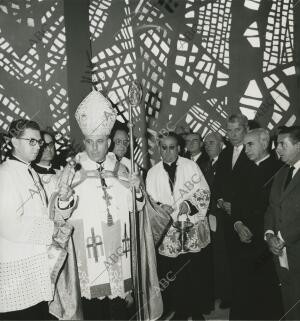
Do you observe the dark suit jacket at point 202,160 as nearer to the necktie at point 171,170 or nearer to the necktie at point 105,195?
the necktie at point 171,170

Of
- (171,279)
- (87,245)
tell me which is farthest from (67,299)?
(171,279)

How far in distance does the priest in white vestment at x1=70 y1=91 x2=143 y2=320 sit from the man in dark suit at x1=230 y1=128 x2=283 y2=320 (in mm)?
1167

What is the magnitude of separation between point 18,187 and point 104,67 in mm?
2736

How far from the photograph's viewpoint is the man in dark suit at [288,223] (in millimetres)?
3279

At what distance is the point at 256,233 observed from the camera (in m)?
3.81

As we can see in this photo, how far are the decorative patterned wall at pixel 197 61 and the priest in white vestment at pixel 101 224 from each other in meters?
1.67

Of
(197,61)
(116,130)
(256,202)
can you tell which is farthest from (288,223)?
(197,61)

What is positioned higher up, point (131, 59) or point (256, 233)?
point (131, 59)

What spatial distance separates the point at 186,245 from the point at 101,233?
3.81ft

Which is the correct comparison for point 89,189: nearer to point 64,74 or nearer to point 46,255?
point 46,255

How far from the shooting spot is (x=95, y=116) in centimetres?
352

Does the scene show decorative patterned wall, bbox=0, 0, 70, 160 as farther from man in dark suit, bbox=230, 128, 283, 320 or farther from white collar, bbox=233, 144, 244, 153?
man in dark suit, bbox=230, 128, 283, 320

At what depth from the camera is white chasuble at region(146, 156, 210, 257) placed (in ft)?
13.9

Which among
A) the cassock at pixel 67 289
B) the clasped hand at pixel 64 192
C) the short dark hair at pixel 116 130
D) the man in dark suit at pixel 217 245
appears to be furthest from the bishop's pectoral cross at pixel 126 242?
the short dark hair at pixel 116 130
